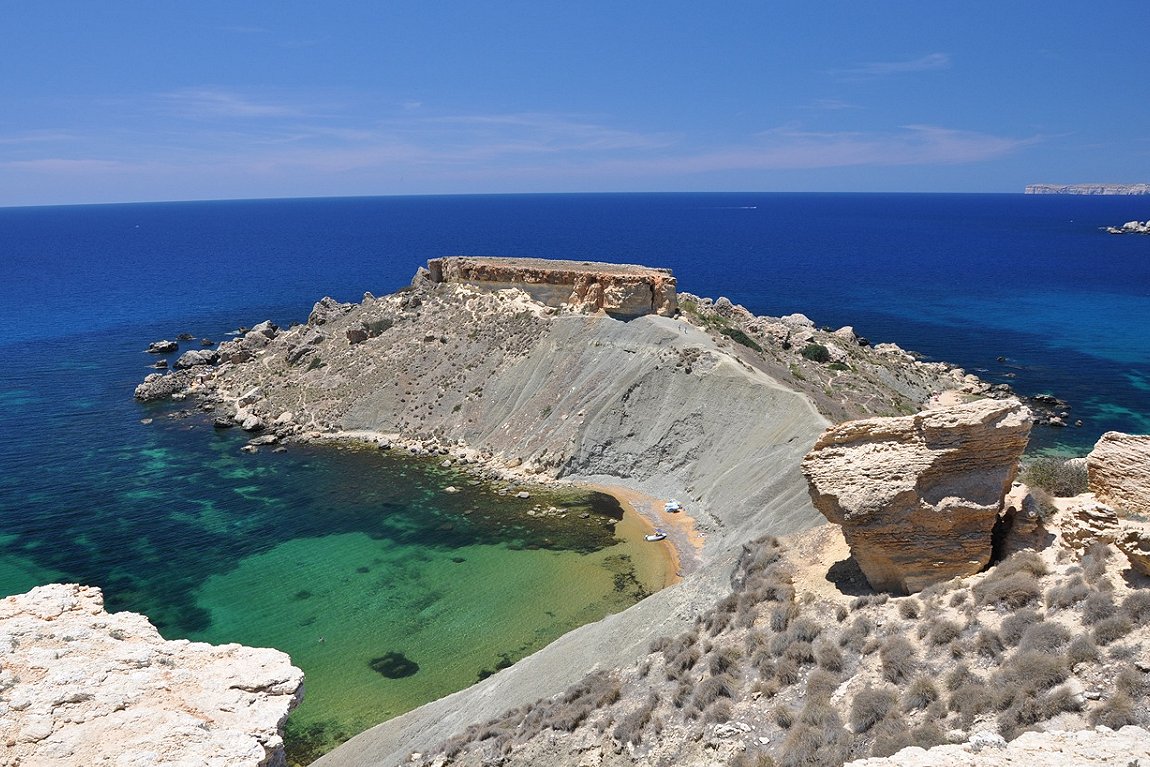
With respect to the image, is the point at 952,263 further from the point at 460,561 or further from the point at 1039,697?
the point at 1039,697

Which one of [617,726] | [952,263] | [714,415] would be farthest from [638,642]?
[952,263]

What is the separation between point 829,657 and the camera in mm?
16766

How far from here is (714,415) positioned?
42.7m

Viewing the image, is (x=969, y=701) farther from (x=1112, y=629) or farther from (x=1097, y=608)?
(x=1097, y=608)

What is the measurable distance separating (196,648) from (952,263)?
164m

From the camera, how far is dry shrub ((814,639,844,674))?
16.6 meters

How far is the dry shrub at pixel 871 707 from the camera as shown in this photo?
1456cm

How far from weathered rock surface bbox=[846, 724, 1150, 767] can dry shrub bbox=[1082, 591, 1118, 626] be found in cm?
374

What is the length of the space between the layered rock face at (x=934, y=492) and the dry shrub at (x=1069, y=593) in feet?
8.47

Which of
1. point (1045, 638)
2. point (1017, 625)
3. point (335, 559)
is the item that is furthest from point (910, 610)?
point (335, 559)

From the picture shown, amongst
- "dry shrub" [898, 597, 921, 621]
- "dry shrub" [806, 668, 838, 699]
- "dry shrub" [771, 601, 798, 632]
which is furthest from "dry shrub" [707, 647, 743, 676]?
"dry shrub" [898, 597, 921, 621]

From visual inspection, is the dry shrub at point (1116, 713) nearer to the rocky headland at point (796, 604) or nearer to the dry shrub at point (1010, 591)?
the rocky headland at point (796, 604)

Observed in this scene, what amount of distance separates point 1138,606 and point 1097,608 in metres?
0.64

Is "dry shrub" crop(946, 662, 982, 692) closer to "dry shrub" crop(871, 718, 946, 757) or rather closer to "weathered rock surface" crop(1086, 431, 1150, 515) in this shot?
"dry shrub" crop(871, 718, 946, 757)
